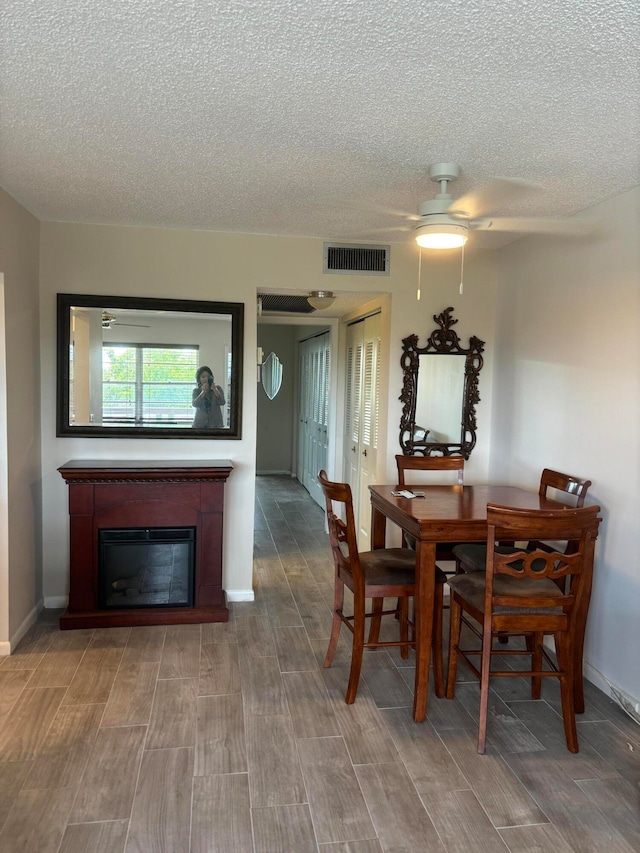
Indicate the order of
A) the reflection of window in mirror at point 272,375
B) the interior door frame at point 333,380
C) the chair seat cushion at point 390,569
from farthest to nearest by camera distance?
the reflection of window in mirror at point 272,375, the interior door frame at point 333,380, the chair seat cushion at point 390,569

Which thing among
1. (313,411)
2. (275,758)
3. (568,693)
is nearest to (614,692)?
(568,693)

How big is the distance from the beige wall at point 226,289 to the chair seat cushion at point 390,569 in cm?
120

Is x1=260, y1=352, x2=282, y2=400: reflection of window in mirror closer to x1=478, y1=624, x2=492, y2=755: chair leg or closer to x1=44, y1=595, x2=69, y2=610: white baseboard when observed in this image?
x1=44, y1=595, x2=69, y2=610: white baseboard

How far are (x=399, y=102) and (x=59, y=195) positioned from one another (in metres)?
2.04

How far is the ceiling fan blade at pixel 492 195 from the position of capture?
2922 millimetres

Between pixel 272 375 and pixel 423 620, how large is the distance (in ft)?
22.3

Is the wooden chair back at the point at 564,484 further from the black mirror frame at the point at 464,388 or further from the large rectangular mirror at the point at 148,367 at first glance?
the large rectangular mirror at the point at 148,367

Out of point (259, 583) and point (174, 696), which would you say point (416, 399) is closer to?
point (259, 583)

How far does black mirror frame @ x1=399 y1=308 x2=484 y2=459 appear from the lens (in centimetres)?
433

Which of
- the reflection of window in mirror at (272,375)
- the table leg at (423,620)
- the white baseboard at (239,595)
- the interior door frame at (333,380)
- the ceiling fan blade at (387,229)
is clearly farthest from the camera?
the reflection of window in mirror at (272,375)

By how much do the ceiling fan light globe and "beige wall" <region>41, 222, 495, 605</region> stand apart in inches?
→ 50.7

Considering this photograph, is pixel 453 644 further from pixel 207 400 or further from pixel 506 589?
pixel 207 400

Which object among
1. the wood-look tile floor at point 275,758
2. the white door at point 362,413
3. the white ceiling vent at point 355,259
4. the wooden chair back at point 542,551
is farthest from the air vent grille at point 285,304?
the wooden chair back at point 542,551

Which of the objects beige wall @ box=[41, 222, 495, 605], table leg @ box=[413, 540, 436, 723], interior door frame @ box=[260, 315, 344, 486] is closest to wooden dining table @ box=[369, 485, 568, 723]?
table leg @ box=[413, 540, 436, 723]
